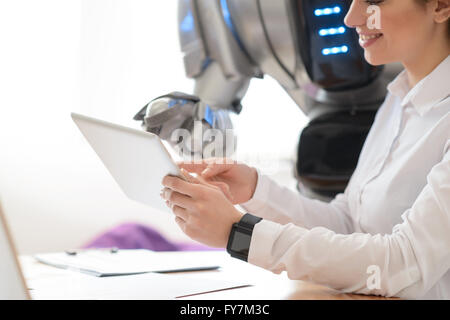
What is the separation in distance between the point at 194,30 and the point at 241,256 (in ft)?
2.16

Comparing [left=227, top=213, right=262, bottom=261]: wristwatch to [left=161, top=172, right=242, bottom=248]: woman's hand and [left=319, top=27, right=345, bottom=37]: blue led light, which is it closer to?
[left=161, top=172, right=242, bottom=248]: woman's hand

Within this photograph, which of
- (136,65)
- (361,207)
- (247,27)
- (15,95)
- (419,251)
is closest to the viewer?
(419,251)

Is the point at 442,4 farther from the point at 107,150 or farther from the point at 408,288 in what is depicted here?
the point at 107,150

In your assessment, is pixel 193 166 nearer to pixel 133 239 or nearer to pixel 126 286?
pixel 126 286

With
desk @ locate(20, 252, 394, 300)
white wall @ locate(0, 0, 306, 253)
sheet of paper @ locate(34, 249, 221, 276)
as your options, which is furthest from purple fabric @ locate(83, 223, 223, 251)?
desk @ locate(20, 252, 394, 300)

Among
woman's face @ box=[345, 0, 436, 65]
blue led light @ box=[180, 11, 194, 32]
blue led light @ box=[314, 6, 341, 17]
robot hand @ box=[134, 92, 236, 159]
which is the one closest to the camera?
woman's face @ box=[345, 0, 436, 65]

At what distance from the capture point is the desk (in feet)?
2.15

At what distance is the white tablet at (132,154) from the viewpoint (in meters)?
0.60

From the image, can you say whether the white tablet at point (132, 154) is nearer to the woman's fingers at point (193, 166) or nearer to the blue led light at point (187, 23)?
A: the woman's fingers at point (193, 166)

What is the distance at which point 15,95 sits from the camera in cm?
160

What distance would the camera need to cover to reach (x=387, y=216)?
843 mm

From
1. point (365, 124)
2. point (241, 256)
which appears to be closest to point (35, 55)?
point (365, 124)

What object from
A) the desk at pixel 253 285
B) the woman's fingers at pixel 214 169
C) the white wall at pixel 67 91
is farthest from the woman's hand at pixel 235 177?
the white wall at pixel 67 91

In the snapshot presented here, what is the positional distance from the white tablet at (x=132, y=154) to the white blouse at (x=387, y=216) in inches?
5.6
